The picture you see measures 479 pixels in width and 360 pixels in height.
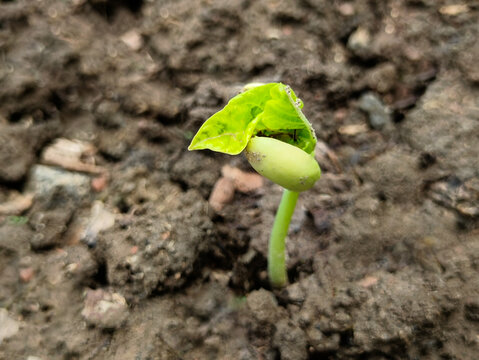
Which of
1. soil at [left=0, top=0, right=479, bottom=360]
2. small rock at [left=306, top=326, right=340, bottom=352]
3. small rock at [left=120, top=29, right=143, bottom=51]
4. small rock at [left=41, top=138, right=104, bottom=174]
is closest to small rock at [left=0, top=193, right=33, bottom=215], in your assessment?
soil at [left=0, top=0, right=479, bottom=360]

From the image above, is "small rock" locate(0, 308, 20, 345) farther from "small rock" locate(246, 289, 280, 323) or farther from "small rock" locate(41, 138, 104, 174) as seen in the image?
"small rock" locate(246, 289, 280, 323)

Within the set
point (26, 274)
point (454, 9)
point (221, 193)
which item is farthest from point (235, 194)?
point (454, 9)

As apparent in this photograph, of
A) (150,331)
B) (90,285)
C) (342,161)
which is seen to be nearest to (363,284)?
(342,161)

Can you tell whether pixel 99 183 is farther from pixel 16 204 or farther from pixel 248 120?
pixel 248 120

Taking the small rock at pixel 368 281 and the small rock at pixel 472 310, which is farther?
the small rock at pixel 368 281

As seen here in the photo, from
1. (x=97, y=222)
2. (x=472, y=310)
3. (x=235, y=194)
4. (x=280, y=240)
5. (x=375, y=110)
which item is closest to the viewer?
(x=472, y=310)

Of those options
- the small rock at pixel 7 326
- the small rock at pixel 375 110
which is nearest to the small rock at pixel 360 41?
the small rock at pixel 375 110

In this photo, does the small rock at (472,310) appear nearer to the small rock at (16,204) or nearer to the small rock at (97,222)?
the small rock at (97,222)
